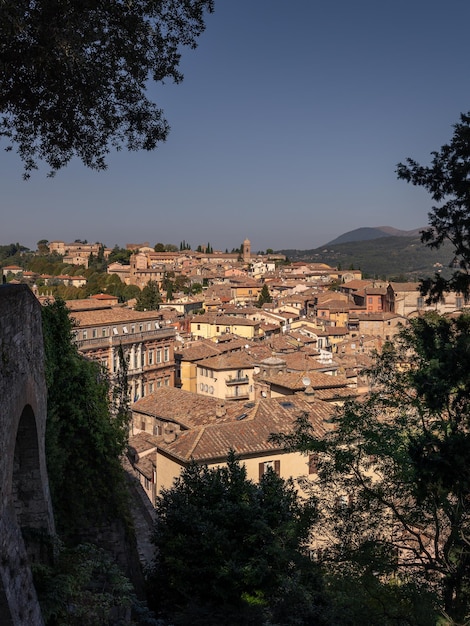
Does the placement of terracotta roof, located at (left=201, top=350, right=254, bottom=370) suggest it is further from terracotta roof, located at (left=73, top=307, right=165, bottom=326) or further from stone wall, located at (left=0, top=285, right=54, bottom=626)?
stone wall, located at (left=0, top=285, right=54, bottom=626)

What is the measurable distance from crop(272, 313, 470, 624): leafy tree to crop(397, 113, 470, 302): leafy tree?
26.1 inches

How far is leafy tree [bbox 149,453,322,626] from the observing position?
36.6ft

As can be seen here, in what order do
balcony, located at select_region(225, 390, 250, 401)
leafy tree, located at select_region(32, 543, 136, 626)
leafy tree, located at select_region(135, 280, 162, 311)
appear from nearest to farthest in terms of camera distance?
leafy tree, located at select_region(32, 543, 136, 626) → balcony, located at select_region(225, 390, 250, 401) → leafy tree, located at select_region(135, 280, 162, 311)

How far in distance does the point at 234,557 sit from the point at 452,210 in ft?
24.7

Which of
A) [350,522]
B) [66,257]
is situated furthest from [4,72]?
[66,257]

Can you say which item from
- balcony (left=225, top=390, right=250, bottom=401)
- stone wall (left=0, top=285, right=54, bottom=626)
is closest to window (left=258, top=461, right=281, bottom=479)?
stone wall (left=0, top=285, right=54, bottom=626)

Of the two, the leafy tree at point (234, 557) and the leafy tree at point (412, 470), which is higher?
the leafy tree at point (412, 470)

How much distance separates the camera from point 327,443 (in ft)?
40.5

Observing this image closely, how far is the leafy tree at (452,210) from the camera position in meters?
8.77

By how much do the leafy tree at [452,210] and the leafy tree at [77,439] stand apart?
6.40 meters

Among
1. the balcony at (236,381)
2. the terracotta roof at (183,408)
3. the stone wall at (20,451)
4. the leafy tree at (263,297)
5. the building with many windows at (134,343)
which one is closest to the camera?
the stone wall at (20,451)

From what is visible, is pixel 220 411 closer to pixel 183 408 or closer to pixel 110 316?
pixel 183 408

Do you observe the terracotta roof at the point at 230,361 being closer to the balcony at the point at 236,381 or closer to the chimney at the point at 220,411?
the balcony at the point at 236,381

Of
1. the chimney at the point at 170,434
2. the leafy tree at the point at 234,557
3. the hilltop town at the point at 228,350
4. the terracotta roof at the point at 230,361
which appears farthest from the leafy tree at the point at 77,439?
the terracotta roof at the point at 230,361
